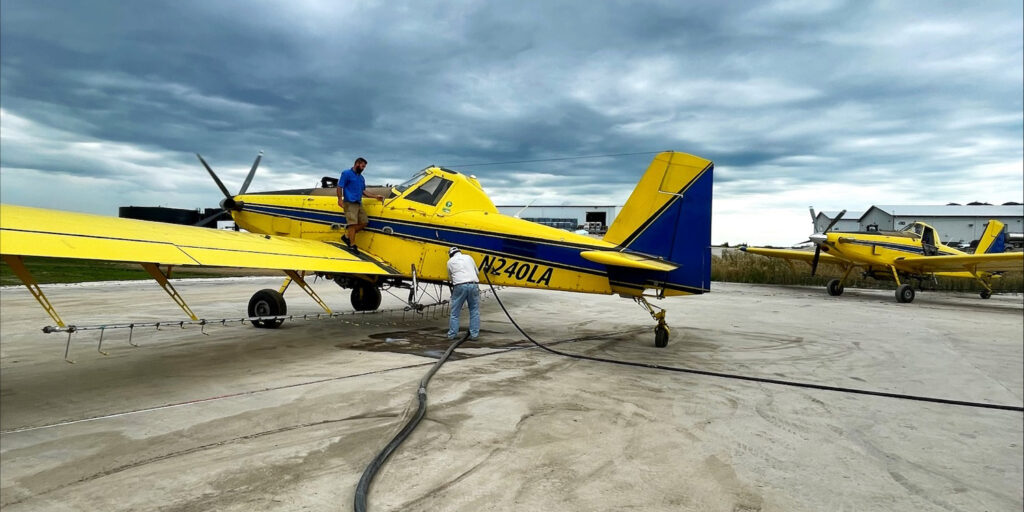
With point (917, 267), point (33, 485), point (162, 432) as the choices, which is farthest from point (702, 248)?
point (917, 267)

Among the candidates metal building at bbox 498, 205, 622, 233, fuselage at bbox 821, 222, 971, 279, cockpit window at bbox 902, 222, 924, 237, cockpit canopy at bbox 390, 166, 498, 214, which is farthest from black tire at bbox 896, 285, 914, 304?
metal building at bbox 498, 205, 622, 233

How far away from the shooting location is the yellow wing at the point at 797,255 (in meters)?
20.0

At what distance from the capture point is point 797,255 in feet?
69.7

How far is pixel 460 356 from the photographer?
7.00 m

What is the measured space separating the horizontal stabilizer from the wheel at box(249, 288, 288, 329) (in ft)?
17.4

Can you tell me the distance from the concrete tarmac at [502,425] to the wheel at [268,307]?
0.58 meters

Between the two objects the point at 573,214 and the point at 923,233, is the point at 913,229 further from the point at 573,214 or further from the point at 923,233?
the point at 573,214

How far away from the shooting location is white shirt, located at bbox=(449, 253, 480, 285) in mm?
8203

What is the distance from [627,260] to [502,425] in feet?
12.5

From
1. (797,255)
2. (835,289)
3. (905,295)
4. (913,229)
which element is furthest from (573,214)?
(905,295)

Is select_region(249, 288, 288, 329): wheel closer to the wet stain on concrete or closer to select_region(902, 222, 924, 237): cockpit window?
the wet stain on concrete

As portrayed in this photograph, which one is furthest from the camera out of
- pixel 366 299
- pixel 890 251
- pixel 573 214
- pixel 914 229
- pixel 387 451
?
pixel 573 214

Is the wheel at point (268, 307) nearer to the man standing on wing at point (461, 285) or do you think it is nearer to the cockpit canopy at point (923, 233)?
the man standing on wing at point (461, 285)

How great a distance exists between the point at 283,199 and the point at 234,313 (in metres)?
2.64
